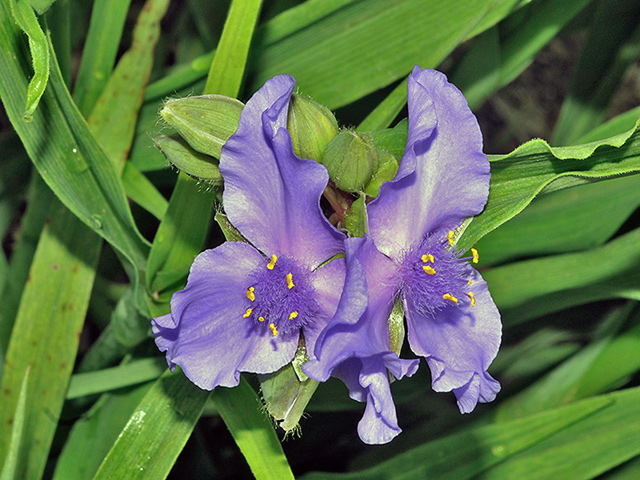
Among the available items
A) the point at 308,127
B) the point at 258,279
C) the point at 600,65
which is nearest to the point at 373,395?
the point at 258,279

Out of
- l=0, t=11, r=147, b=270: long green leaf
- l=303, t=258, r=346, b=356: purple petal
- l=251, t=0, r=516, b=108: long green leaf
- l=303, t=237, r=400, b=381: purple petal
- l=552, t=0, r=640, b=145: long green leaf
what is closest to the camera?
l=303, t=237, r=400, b=381: purple petal

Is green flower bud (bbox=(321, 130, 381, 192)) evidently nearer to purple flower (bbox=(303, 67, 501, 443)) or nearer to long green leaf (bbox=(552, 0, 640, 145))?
purple flower (bbox=(303, 67, 501, 443))

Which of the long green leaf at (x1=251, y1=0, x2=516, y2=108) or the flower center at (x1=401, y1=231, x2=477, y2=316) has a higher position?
the long green leaf at (x1=251, y1=0, x2=516, y2=108)

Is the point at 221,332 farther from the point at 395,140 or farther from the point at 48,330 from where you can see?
the point at 48,330

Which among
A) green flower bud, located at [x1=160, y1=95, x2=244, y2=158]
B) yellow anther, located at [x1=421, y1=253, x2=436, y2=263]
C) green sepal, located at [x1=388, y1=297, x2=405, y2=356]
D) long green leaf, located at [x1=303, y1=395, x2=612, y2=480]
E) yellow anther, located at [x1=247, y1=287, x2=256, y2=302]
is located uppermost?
green flower bud, located at [x1=160, y1=95, x2=244, y2=158]

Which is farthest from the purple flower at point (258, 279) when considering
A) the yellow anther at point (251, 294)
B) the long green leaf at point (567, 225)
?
the long green leaf at point (567, 225)

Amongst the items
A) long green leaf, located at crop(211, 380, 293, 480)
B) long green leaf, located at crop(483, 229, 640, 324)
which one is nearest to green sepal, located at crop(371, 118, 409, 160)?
long green leaf, located at crop(211, 380, 293, 480)

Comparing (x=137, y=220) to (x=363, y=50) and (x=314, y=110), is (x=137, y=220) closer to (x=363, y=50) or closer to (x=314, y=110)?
(x=363, y=50)
